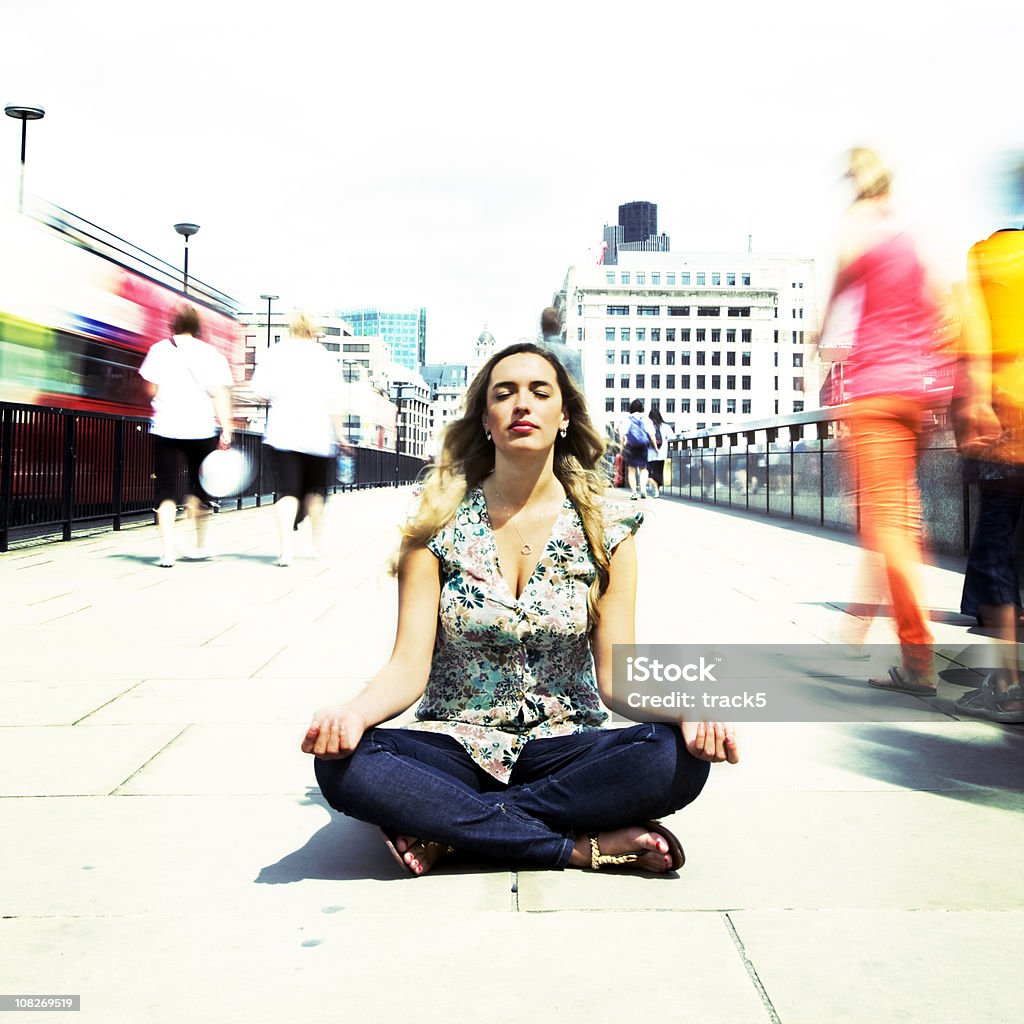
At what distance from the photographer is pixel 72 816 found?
109 inches

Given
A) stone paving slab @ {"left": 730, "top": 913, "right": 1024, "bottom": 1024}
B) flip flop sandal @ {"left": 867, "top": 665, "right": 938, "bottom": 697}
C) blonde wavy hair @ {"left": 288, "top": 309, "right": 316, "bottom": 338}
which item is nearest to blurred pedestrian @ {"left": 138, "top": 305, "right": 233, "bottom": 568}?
blonde wavy hair @ {"left": 288, "top": 309, "right": 316, "bottom": 338}

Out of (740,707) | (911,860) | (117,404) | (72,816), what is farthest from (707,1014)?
(117,404)

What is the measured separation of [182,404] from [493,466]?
6129 millimetres

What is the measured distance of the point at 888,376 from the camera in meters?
4.27

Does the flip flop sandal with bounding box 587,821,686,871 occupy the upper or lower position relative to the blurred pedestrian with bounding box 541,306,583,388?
lower

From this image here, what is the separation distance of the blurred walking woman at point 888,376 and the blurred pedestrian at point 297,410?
493cm

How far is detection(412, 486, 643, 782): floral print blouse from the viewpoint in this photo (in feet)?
8.51

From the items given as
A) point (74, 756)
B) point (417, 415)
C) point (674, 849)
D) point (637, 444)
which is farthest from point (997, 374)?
point (417, 415)

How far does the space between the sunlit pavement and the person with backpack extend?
14.4 meters

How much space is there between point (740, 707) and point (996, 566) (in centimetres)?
119

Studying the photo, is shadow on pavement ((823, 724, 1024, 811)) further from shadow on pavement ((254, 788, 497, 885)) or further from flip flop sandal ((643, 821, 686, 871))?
shadow on pavement ((254, 788, 497, 885))

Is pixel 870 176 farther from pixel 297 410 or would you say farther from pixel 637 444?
pixel 637 444

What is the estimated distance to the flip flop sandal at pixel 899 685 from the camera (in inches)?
164

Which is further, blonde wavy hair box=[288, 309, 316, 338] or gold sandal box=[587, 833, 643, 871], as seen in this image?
blonde wavy hair box=[288, 309, 316, 338]
